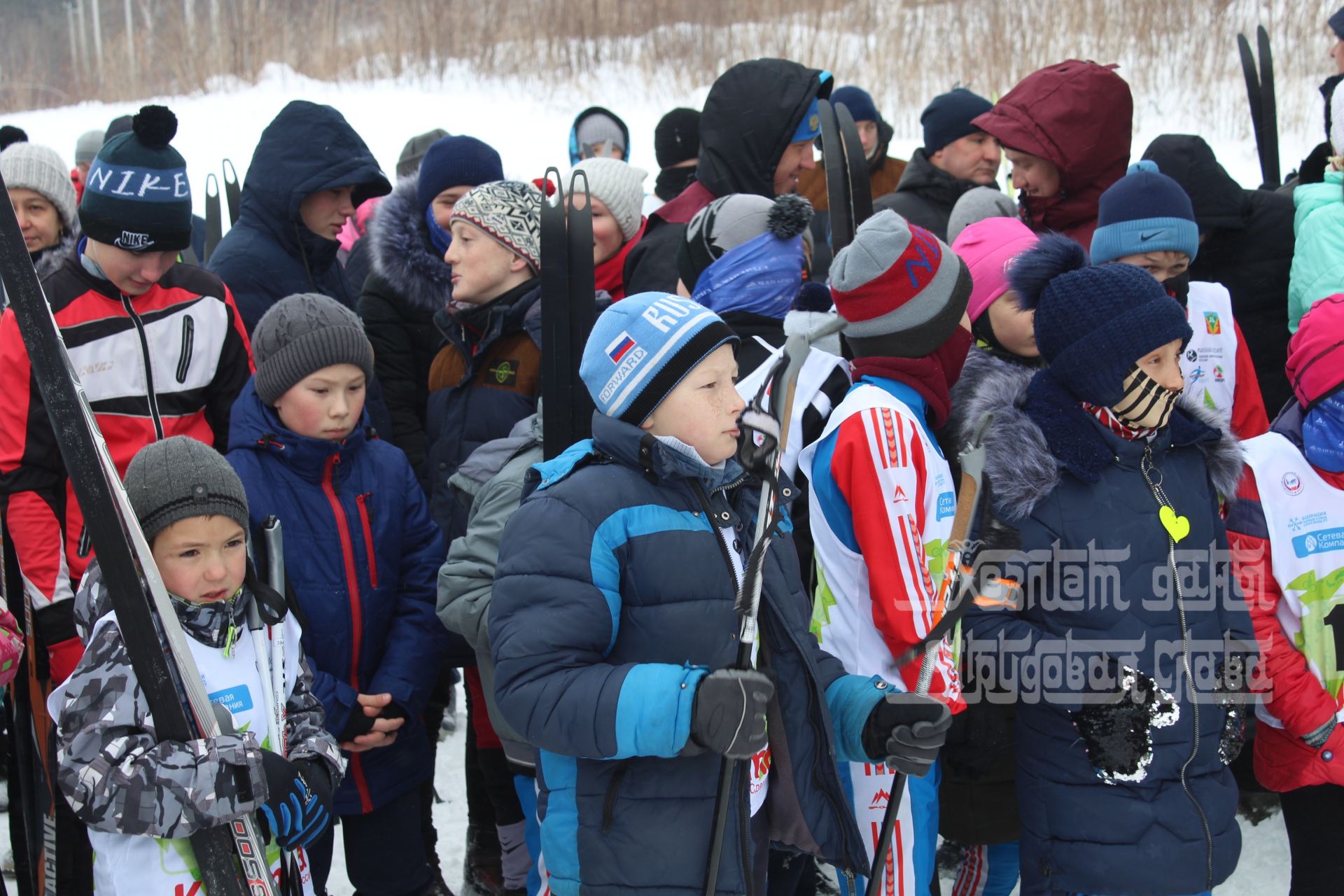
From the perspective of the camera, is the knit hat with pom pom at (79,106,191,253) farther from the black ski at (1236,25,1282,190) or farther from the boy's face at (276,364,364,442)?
the black ski at (1236,25,1282,190)

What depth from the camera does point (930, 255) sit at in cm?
258

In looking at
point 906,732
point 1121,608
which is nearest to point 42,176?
point 906,732

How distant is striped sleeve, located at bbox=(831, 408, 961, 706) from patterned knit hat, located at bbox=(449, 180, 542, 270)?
123 centimetres

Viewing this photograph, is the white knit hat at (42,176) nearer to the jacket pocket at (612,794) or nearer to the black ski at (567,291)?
the black ski at (567,291)

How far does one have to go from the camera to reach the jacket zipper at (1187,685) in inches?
91.9

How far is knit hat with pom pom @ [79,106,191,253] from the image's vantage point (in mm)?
2957

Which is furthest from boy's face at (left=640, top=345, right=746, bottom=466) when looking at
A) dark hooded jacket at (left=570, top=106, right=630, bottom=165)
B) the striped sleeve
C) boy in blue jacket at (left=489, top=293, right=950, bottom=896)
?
dark hooded jacket at (left=570, top=106, right=630, bottom=165)

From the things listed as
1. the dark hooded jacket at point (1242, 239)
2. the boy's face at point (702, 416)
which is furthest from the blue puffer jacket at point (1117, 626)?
the dark hooded jacket at point (1242, 239)

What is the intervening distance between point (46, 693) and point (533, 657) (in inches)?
64.0

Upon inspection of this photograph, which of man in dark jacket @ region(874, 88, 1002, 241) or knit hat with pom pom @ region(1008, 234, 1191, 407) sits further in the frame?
man in dark jacket @ region(874, 88, 1002, 241)

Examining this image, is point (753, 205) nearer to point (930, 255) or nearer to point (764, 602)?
point (930, 255)

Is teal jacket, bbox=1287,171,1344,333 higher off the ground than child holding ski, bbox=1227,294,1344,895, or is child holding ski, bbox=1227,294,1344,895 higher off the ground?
teal jacket, bbox=1287,171,1344,333

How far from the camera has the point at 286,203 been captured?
3801 mm

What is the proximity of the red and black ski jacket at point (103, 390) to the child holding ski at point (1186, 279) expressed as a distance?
2.41 meters
